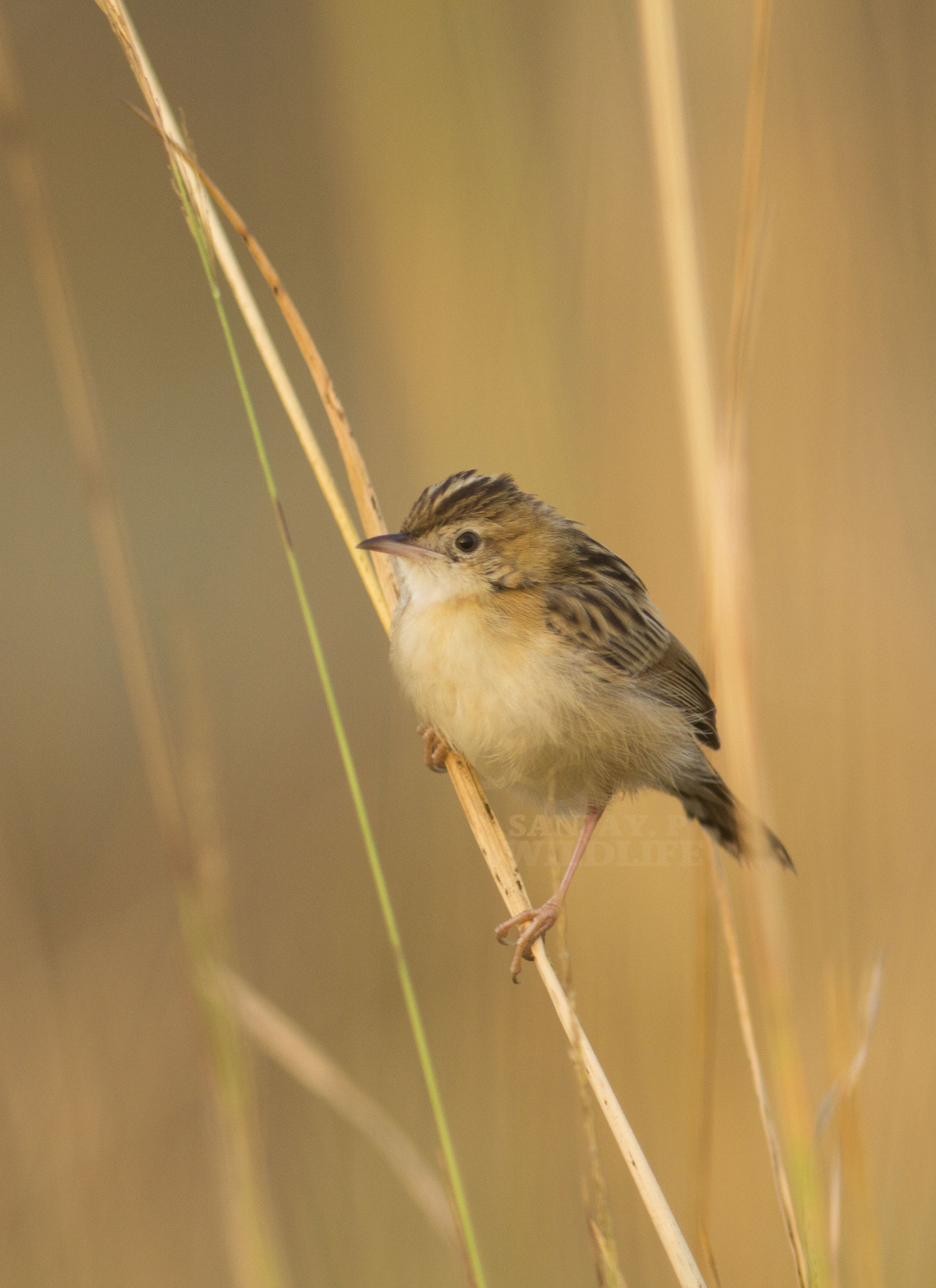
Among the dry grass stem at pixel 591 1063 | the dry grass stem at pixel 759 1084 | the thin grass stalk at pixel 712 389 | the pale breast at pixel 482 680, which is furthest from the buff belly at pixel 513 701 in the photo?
the thin grass stalk at pixel 712 389

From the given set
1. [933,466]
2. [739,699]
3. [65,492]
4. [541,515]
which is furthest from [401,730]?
[65,492]

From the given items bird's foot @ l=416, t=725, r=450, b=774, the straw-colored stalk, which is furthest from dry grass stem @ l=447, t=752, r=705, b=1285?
bird's foot @ l=416, t=725, r=450, b=774

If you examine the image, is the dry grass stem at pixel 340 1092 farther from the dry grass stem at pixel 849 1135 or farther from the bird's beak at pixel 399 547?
the bird's beak at pixel 399 547

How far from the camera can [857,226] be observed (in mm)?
2830

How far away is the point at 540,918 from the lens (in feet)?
8.12

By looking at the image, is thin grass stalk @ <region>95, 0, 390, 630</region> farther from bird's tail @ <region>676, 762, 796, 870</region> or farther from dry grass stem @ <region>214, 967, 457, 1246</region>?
bird's tail @ <region>676, 762, 796, 870</region>

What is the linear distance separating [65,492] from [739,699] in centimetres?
598

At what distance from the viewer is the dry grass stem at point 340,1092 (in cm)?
189

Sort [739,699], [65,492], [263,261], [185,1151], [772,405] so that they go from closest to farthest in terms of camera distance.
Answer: [739,699], [263,261], [772,405], [185,1151], [65,492]

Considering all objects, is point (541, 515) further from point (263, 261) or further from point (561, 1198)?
point (561, 1198)

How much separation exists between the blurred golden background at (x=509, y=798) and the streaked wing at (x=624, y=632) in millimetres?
113

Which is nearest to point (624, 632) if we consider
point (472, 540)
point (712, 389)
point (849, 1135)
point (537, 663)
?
point (537, 663)

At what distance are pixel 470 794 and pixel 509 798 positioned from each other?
1.11 m

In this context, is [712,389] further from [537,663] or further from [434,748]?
[434,748]
